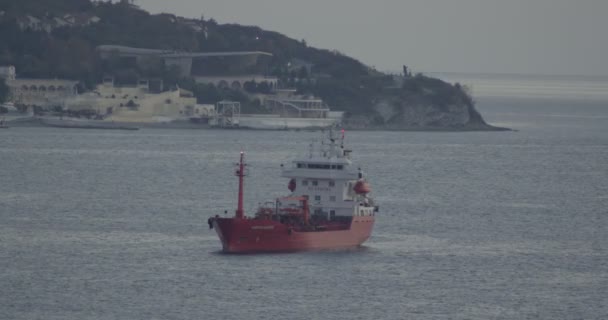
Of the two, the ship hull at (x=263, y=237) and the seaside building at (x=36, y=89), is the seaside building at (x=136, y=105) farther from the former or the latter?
the ship hull at (x=263, y=237)

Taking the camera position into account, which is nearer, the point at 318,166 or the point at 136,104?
the point at 318,166

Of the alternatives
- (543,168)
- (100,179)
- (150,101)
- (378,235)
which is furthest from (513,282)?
(150,101)

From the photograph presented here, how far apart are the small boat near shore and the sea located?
1752 inches

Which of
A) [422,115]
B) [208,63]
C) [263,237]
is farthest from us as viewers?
[208,63]

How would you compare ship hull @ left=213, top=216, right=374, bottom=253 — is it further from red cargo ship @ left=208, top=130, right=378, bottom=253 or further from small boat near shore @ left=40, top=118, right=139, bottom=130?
small boat near shore @ left=40, top=118, right=139, bottom=130

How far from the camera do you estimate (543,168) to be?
376 ft

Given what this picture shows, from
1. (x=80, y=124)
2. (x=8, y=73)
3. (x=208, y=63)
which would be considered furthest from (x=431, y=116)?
(x=8, y=73)

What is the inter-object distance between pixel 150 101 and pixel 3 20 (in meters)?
32.5

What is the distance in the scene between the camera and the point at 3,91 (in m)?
175

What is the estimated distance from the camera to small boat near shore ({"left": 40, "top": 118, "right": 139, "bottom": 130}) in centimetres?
16238

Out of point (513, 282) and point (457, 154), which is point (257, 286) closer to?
point (513, 282)

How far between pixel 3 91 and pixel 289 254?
11622cm

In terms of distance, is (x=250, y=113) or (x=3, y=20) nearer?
(x=250, y=113)

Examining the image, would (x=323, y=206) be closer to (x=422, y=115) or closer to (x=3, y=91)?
(x=3, y=91)
